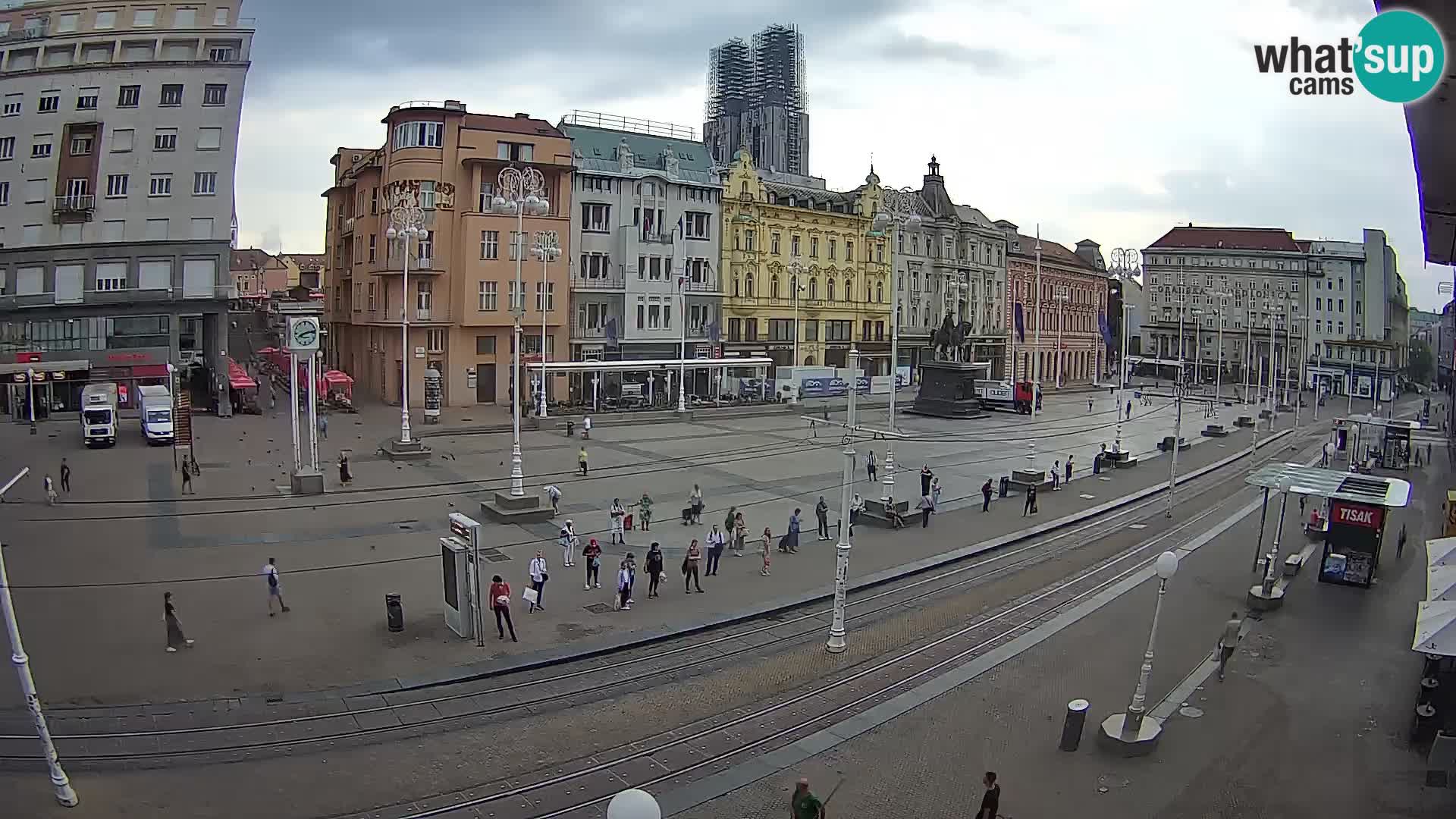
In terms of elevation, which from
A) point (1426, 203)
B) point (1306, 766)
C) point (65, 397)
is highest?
point (1426, 203)

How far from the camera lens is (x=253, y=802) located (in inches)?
475

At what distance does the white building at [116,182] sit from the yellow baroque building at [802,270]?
1418 inches

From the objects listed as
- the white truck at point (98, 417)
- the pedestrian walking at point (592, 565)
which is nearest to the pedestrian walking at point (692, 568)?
the pedestrian walking at point (592, 565)

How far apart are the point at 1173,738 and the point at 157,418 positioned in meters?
40.1

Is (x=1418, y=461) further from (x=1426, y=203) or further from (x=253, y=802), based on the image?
(x=253, y=802)

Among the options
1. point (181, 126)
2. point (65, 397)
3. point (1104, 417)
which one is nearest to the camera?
point (181, 126)

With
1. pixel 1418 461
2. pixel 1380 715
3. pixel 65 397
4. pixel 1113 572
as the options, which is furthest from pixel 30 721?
pixel 1418 461

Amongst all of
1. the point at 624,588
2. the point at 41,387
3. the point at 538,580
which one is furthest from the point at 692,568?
the point at 41,387

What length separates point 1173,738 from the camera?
15.3 metres

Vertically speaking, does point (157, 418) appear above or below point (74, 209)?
below

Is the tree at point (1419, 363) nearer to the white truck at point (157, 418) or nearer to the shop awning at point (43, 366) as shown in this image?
the white truck at point (157, 418)

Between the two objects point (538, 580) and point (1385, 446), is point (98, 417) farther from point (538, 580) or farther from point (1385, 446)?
point (1385, 446)

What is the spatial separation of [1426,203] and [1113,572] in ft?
38.6

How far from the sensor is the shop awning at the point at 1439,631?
13.8 m
